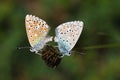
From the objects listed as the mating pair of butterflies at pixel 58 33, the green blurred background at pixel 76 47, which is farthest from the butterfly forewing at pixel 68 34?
the green blurred background at pixel 76 47

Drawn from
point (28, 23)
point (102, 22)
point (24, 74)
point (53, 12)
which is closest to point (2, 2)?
point (53, 12)

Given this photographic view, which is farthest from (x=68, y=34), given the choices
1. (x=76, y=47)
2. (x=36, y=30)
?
(x=76, y=47)

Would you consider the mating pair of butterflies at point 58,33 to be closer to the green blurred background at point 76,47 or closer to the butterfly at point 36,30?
the butterfly at point 36,30

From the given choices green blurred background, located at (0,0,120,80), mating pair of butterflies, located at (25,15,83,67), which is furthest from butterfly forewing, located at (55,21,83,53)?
green blurred background, located at (0,0,120,80)

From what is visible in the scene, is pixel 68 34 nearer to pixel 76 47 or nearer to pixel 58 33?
pixel 58 33

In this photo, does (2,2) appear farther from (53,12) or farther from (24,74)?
(24,74)

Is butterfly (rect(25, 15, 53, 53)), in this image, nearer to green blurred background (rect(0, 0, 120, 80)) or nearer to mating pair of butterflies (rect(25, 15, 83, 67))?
mating pair of butterflies (rect(25, 15, 83, 67))
